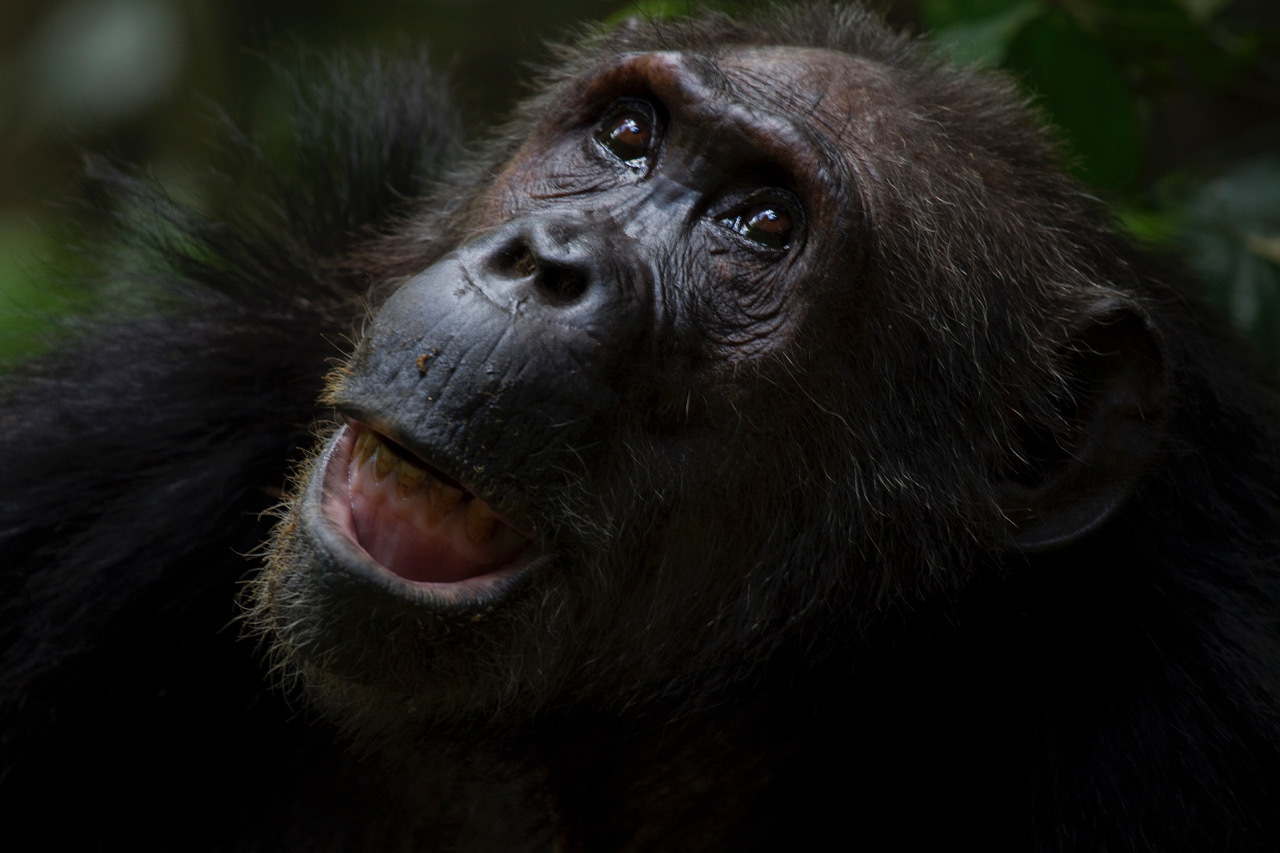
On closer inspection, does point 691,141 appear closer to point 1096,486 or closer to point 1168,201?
point 1096,486

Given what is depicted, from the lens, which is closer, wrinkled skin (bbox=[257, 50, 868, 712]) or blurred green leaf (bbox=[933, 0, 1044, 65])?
wrinkled skin (bbox=[257, 50, 868, 712])

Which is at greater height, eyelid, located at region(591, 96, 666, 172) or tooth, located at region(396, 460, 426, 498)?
eyelid, located at region(591, 96, 666, 172)

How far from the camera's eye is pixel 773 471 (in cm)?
325

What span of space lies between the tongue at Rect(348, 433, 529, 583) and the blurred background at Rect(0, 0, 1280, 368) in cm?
187

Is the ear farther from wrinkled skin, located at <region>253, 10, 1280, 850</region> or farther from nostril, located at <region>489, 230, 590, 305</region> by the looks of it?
nostril, located at <region>489, 230, 590, 305</region>

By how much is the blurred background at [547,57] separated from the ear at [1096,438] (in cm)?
92

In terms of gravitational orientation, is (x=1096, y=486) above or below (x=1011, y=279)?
below

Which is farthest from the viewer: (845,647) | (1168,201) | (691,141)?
(1168,201)

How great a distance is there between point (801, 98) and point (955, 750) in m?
1.76

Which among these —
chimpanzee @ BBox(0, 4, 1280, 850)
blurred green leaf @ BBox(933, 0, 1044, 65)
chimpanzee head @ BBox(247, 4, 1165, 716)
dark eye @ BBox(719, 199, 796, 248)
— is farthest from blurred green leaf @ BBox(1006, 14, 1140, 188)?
dark eye @ BBox(719, 199, 796, 248)

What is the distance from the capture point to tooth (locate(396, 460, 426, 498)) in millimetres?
2852

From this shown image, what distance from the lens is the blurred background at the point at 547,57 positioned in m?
4.96

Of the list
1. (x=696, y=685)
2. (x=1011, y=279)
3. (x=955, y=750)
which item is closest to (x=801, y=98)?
(x=1011, y=279)

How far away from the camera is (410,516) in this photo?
285 cm
